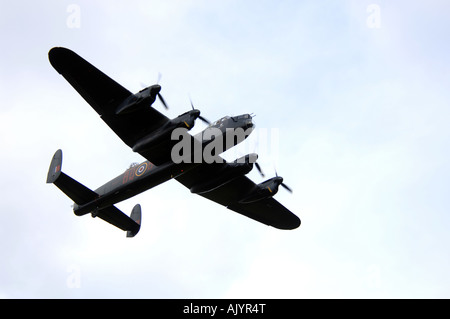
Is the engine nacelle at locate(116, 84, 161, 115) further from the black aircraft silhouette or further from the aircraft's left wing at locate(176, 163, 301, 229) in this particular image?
the aircraft's left wing at locate(176, 163, 301, 229)

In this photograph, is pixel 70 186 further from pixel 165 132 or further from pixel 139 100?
pixel 139 100

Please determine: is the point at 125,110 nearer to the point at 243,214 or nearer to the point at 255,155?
the point at 255,155

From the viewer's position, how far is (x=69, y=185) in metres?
29.2

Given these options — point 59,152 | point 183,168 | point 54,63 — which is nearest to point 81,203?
point 59,152

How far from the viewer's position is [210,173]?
30.7 m

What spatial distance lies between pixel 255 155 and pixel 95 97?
8968 millimetres

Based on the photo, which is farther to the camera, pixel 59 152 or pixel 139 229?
pixel 139 229

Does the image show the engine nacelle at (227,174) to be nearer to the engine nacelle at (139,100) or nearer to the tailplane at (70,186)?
the tailplane at (70,186)

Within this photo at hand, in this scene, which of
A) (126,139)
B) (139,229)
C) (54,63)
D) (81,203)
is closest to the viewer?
(54,63)

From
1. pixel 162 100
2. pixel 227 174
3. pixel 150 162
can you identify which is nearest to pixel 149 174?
pixel 150 162

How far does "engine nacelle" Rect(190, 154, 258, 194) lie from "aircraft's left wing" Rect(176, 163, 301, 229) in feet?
1.12

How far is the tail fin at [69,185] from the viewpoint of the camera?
29141 millimetres

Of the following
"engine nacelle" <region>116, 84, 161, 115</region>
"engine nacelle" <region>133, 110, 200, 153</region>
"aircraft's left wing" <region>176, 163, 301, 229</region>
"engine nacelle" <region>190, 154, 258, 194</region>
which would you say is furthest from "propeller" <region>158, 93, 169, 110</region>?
"engine nacelle" <region>190, 154, 258, 194</region>

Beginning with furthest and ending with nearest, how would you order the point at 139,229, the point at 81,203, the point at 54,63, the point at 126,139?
1. the point at 139,229
2. the point at 81,203
3. the point at 126,139
4. the point at 54,63
